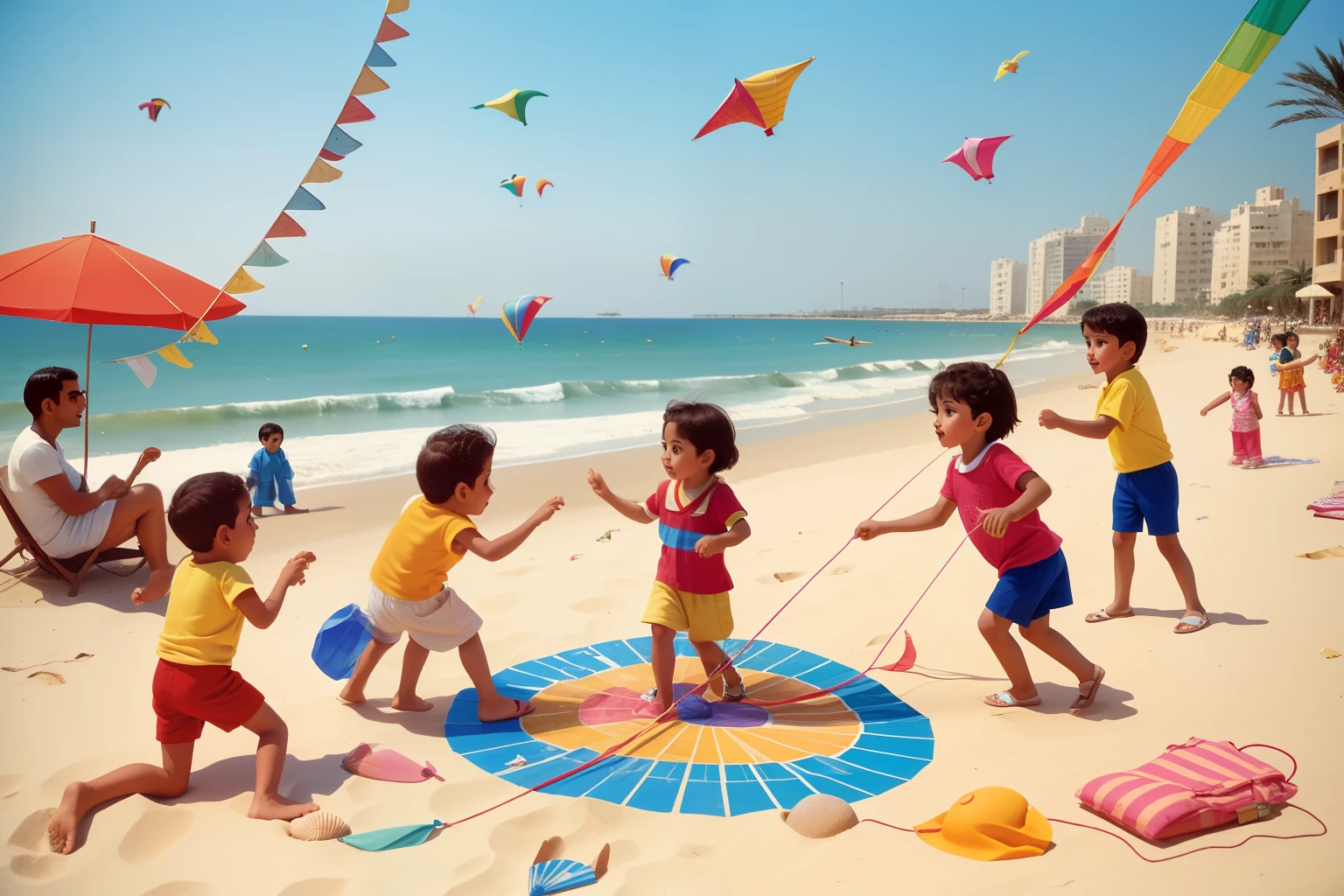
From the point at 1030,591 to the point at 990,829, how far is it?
125cm

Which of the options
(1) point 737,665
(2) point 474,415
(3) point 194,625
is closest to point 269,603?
(3) point 194,625

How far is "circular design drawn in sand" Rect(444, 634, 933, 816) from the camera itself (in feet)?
10.1

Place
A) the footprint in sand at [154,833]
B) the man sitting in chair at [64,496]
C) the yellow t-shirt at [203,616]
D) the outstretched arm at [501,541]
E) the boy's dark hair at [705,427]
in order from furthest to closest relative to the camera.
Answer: the man sitting in chair at [64,496], the boy's dark hair at [705,427], the outstretched arm at [501,541], the yellow t-shirt at [203,616], the footprint in sand at [154,833]

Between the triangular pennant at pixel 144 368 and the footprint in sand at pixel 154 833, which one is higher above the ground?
the triangular pennant at pixel 144 368

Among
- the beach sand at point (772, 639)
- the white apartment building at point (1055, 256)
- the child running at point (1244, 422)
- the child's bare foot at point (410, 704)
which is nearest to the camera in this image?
the beach sand at point (772, 639)

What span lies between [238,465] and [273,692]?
33.0ft

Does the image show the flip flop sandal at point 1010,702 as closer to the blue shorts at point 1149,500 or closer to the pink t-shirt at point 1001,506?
the pink t-shirt at point 1001,506

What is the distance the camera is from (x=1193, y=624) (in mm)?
4340

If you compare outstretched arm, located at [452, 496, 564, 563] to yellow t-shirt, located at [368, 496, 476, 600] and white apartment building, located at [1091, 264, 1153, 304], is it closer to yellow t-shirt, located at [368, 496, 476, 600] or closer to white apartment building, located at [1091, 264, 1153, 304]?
yellow t-shirt, located at [368, 496, 476, 600]

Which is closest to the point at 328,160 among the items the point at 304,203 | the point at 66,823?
the point at 304,203

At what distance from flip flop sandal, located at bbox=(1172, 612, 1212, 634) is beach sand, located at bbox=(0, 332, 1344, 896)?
7cm

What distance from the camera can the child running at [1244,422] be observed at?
846 cm

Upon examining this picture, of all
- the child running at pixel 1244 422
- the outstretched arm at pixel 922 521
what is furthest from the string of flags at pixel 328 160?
the child running at pixel 1244 422

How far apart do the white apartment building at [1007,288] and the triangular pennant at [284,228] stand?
291 feet
